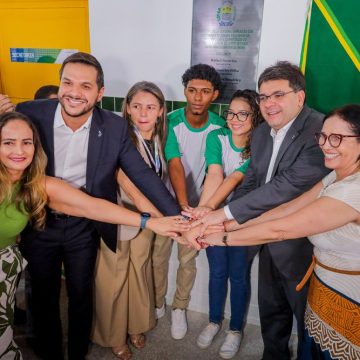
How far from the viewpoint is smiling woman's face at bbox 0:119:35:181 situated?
1.62m

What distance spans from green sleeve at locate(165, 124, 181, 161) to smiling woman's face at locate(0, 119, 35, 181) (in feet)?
3.07

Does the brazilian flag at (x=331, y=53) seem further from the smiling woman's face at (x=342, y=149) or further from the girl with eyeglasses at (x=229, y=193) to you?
the smiling woman's face at (x=342, y=149)

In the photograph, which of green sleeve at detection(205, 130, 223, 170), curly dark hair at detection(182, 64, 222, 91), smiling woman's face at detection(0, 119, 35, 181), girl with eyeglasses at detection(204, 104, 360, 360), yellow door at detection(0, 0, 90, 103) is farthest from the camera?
yellow door at detection(0, 0, 90, 103)

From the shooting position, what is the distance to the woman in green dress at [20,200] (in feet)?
5.36

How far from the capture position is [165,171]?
7.65ft

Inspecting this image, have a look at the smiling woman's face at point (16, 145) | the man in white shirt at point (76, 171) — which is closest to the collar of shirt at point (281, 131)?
the man in white shirt at point (76, 171)

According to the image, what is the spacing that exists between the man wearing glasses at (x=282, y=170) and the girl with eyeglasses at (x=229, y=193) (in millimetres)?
139

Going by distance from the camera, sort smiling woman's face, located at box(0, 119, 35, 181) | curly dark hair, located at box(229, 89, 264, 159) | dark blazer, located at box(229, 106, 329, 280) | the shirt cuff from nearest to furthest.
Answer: smiling woman's face, located at box(0, 119, 35, 181) → dark blazer, located at box(229, 106, 329, 280) → the shirt cuff → curly dark hair, located at box(229, 89, 264, 159)

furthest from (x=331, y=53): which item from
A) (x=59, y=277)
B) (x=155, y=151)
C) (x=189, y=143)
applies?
(x=59, y=277)

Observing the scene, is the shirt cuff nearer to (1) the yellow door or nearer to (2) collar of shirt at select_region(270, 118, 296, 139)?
(2) collar of shirt at select_region(270, 118, 296, 139)

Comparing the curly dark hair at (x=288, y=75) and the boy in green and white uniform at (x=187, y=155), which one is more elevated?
the curly dark hair at (x=288, y=75)

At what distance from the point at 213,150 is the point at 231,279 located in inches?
36.1

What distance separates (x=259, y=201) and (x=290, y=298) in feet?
2.04

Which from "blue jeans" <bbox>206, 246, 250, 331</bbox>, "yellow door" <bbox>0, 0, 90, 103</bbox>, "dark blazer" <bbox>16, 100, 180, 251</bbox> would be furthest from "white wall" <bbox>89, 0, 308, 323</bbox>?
"dark blazer" <bbox>16, 100, 180, 251</bbox>
